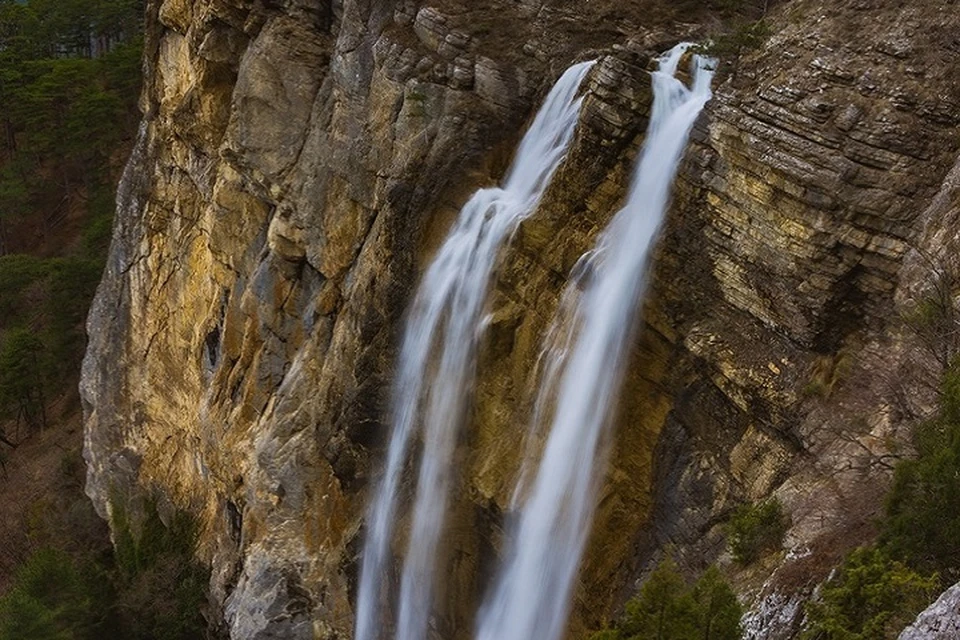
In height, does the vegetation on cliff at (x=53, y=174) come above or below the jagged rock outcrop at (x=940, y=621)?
below


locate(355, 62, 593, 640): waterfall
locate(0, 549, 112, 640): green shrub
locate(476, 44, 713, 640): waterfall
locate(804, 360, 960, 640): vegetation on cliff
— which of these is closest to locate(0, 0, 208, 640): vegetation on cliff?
locate(0, 549, 112, 640): green shrub

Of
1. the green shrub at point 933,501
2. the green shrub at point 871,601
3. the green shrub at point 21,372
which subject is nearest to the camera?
the green shrub at point 871,601

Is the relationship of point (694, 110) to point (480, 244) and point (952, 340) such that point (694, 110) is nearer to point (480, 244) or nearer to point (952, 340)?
point (480, 244)

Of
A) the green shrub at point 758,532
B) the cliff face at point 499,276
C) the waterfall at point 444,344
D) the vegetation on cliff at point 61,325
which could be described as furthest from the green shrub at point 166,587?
the green shrub at point 758,532

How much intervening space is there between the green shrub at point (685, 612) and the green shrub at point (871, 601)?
0.76 metres

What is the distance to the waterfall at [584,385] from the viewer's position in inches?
573

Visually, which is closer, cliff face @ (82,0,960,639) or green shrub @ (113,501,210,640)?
cliff face @ (82,0,960,639)

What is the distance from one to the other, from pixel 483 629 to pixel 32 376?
3037cm

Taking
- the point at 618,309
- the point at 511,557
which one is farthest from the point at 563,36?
the point at 511,557

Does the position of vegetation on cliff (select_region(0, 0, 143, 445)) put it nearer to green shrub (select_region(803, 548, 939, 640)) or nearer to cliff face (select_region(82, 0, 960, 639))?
cliff face (select_region(82, 0, 960, 639))

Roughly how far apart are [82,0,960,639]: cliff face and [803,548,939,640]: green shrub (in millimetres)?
1313

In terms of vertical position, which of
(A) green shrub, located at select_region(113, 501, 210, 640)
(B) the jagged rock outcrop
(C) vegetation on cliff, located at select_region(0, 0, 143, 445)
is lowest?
(A) green shrub, located at select_region(113, 501, 210, 640)

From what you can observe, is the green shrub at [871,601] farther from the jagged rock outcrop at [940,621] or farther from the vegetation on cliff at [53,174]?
the vegetation on cliff at [53,174]

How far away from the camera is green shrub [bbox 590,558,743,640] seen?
8.62 m
